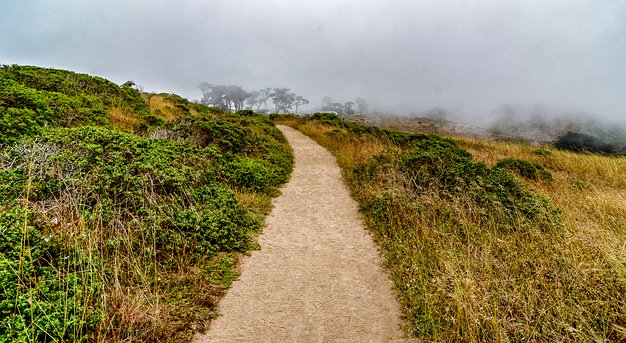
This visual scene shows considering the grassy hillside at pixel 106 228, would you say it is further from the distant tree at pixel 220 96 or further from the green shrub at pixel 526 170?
the distant tree at pixel 220 96

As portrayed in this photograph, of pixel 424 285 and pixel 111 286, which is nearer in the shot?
pixel 111 286

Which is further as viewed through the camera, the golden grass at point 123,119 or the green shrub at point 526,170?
the green shrub at point 526,170

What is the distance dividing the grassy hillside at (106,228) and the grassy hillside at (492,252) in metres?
2.73

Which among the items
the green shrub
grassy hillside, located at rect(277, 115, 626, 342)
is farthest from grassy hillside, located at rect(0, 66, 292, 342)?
the green shrub

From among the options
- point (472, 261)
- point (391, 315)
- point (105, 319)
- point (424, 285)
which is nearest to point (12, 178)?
point (105, 319)

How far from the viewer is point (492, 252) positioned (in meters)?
4.35

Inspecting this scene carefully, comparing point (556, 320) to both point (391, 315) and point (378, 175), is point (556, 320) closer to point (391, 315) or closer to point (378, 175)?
point (391, 315)

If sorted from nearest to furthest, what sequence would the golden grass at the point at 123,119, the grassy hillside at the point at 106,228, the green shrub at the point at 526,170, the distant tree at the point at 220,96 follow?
the grassy hillside at the point at 106,228
the golden grass at the point at 123,119
the green shrub at the point at 526,170
the distant tree at the point at 220,96

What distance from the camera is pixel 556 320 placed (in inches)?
114

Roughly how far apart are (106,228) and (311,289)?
10.1 ft

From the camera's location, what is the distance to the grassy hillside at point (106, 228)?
9.05 ft

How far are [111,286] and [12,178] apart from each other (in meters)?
2.53

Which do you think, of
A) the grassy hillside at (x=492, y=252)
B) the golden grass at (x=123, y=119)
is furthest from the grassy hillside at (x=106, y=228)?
the grassy hillside at (x=492, y=252)

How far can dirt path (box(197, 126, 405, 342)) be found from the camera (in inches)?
128
